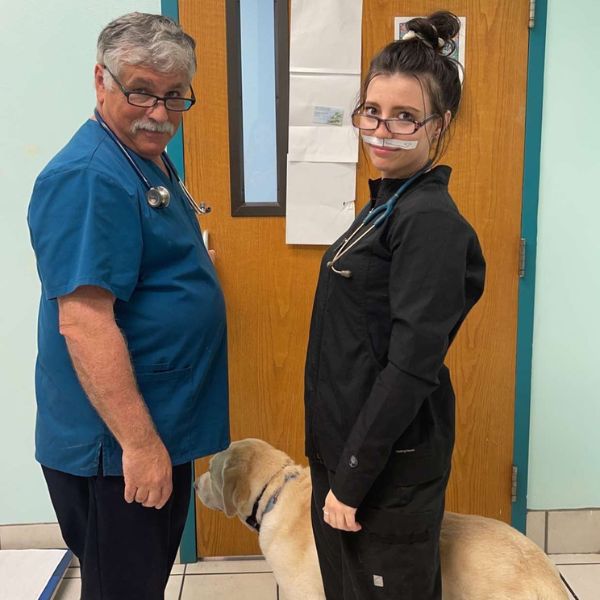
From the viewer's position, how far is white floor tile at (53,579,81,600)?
1858 millimetres

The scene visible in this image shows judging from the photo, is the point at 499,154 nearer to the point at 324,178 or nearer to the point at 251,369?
the point at 324,178

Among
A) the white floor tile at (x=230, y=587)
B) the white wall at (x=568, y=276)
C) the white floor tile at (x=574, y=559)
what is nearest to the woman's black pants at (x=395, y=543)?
the white floor tile at (x=230, y=587)

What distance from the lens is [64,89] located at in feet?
5.76

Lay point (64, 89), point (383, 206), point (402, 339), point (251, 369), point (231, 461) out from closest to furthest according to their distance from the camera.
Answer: point (402, 339)
point (383, 206)
point (231, 461)
point (64, 89)
point (251, 369)

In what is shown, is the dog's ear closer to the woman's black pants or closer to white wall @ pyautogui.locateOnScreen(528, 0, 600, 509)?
the woman's black pants

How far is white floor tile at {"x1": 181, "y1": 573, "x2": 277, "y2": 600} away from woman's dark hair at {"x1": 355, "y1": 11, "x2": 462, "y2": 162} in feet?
5.04

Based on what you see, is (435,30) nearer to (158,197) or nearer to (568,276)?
(158,197)

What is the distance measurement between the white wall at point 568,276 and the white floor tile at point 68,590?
1549 millimetres

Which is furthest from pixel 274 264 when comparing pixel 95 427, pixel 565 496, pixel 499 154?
pixel 565 496

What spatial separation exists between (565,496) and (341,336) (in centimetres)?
143

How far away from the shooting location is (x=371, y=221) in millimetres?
1075

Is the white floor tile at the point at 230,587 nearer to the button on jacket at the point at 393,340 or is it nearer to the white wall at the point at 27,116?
the white wall at the point at 27,116

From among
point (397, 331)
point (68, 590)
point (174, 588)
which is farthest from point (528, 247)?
point (68, 590)

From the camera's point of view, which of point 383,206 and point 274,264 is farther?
point 274,264
